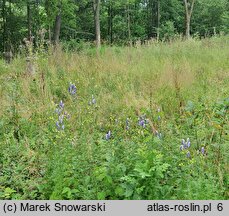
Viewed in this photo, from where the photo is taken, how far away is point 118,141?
3.18 m

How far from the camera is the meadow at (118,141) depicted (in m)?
2.62

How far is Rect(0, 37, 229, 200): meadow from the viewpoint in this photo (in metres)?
2.62

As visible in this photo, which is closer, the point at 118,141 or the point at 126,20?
the point at 118,141

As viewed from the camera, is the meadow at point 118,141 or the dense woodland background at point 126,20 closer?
the meadow at point 118,141

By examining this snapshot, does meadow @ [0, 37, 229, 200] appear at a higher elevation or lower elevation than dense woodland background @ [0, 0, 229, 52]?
lower

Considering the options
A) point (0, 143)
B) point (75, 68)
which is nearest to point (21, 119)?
point (0, 143)

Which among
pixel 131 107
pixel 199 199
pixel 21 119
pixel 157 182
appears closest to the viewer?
pixel 199 199

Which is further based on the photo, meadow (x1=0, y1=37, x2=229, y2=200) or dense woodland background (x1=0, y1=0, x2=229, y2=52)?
dense woodland background (x1=0, y1=0, x2=229, y2=52)

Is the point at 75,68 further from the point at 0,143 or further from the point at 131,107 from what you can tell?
the point at 0,143

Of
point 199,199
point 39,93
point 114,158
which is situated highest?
point 39,93

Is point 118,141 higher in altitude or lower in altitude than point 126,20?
lower

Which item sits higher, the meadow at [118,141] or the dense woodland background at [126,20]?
the dense woodland background at [126,20]

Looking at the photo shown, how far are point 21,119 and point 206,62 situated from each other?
4.72 m

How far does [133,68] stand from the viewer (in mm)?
6969
